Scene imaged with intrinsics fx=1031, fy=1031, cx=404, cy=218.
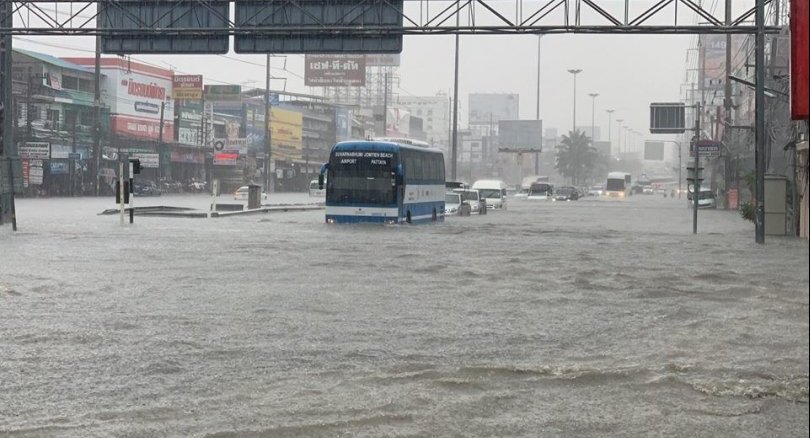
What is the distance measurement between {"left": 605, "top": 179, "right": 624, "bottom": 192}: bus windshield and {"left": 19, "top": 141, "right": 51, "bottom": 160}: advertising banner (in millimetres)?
67548

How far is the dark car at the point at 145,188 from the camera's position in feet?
230

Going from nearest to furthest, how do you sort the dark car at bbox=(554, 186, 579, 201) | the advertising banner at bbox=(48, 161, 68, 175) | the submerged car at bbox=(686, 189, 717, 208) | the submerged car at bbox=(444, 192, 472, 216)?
1. the submerged car at bbox=(444, 192, 472, 216)
2. the advertising banner at bbox=(48, 161, 68, 175)
3. the submerged car at bbox=(686, 189, 717, 208)
4. the dark car at bbox=(554, 186, 579, 201)

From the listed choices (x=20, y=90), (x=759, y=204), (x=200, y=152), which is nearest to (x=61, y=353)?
(x=759, y=204)

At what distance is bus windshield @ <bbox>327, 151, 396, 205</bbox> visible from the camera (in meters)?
35.3

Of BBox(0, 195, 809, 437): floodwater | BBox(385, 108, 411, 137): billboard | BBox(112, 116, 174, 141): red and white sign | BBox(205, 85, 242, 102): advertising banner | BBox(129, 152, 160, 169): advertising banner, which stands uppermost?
BBox(385, 108, 411, 137): billboard

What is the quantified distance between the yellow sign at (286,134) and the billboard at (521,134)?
22847 millimetres

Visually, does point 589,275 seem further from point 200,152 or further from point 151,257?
point 200,152

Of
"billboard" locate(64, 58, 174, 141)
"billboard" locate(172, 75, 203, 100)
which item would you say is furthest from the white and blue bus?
"billboard" locate(172, 75, 203, 100)

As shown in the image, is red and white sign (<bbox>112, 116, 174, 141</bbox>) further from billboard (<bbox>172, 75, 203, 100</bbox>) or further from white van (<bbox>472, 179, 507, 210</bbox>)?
white van (<bbox>472, 179, 507, 210</bbox>)

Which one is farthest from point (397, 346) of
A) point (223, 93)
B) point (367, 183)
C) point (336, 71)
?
point (336, 71)

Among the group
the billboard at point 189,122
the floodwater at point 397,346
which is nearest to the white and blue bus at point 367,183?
the floodwater at point 397,346

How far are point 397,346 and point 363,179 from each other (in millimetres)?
25690

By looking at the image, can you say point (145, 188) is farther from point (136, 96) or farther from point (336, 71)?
point (336, 71)

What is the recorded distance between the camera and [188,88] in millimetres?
79000
